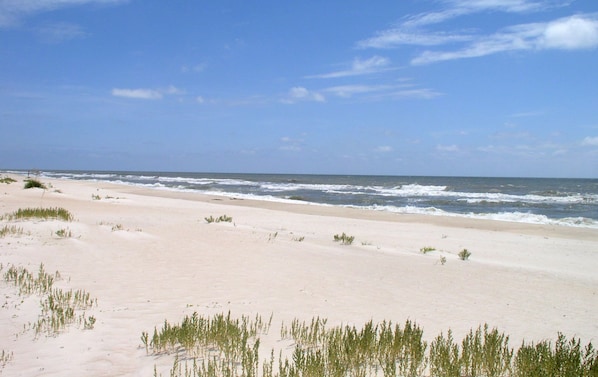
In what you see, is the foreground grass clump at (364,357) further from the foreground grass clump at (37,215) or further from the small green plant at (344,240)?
the foreground grass clump at (37,215)

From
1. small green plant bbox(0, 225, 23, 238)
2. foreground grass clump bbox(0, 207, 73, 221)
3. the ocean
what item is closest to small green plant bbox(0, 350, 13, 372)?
small green plant bbox(0, 225, 23, 238)

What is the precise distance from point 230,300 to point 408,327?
11.1 feet

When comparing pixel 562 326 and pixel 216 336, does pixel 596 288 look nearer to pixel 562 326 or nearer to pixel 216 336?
pixel 562 326

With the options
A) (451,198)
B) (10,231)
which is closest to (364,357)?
(10,231)

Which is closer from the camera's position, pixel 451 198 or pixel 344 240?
pixel 344 240

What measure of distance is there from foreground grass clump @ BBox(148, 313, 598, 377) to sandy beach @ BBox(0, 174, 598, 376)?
14.4 inches

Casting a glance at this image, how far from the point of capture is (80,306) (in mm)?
6559

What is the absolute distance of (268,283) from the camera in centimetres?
881

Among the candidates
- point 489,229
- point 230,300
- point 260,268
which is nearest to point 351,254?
point 260,268

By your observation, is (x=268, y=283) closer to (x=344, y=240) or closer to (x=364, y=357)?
(x=364, y=357)

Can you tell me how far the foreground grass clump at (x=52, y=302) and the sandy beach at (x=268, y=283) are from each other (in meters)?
0.13

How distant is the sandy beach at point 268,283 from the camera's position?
550 centimetres

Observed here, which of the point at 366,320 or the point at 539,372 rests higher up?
the point at 539,372

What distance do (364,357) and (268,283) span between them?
422 centimetres
